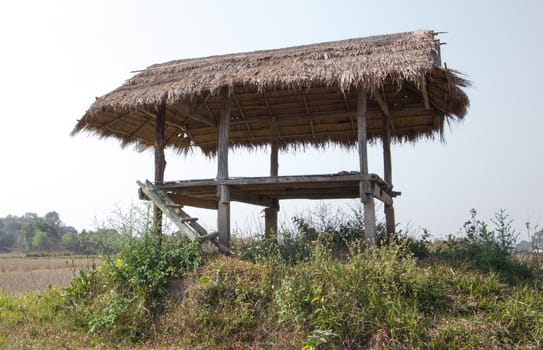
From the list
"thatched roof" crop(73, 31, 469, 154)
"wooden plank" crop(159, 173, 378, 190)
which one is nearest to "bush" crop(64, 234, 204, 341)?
"wooden plank" crop(159, 173, 378, 190)

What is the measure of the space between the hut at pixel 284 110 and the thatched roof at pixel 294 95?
0.07ft

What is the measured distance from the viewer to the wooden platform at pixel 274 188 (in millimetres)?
6996

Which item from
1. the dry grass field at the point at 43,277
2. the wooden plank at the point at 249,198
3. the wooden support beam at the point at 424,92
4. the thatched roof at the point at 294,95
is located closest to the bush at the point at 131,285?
the dry grass field at the point at 43,277

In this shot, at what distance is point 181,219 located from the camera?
289 inches

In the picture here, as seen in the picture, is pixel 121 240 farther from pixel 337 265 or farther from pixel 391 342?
pixel 391 342

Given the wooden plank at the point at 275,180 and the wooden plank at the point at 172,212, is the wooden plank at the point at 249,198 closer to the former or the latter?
the wooden plank at the point at 275,180

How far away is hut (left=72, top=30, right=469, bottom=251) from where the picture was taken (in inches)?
272

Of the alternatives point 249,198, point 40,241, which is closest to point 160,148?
point 249,198

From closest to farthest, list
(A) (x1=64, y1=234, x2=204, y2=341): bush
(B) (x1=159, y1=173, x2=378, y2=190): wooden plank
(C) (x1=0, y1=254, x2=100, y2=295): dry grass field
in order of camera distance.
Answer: (A) (x1=64, y1=234, x2=204, y2=341): bush, (B) (x1=159, y1=173, x2=378, y2=190): wooden plank, (C) (x1=0, y1=254, x2=100, y2=295): dry grass field

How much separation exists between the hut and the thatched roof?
21mm

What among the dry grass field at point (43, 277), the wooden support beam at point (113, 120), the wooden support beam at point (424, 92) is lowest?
the dry grass field at point (43, 277)

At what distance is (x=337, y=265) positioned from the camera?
579 centimetres

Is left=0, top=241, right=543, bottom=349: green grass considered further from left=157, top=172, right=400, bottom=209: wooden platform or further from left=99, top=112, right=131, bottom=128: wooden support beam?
left=99, top=112, right=131, bottom=128: wooden support beam

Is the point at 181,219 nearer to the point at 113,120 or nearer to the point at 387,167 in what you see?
the point at 113,120
